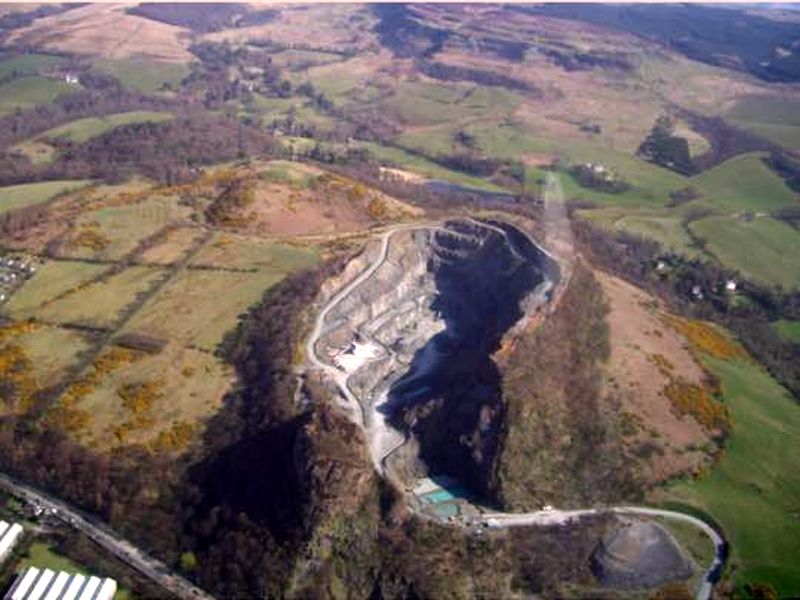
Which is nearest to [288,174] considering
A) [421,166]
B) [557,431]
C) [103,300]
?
[103,300]

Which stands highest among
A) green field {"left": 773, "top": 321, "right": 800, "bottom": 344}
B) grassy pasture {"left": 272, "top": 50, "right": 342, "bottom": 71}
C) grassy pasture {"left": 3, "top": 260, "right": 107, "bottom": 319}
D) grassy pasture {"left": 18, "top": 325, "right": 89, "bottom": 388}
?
grassy pasture {"left": 18, "top": 325, "right": 89, "bottom": 388}

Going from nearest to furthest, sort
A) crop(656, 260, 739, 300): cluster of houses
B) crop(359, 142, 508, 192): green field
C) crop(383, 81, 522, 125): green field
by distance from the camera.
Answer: crop(656, 260, 739, 300): cluster of houses < crop(359, 142, 508, 192): green field < crop(383, 81, 522, 125): green field

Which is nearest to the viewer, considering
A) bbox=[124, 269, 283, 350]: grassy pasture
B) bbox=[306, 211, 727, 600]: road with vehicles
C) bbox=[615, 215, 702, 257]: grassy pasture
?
bbox=[306, 211, 727, 600]: road with vehicles

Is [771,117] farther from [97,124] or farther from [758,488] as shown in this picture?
[97,124]

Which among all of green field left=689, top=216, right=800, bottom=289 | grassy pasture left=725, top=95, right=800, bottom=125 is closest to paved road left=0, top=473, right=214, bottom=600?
green field left=689, top=216, right=800, bottom=289

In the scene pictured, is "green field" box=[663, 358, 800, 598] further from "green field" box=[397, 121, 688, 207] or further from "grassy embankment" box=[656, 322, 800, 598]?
"green field" box=[397, 121, 688, 207]

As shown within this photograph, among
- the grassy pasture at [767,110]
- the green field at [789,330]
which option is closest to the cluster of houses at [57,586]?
the green field at [789,330]

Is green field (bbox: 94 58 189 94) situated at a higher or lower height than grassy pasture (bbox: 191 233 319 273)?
lower

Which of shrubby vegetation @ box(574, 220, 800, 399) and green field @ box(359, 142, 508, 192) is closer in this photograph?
shrubby vegetation @ box(574, 220, 800, 399)
